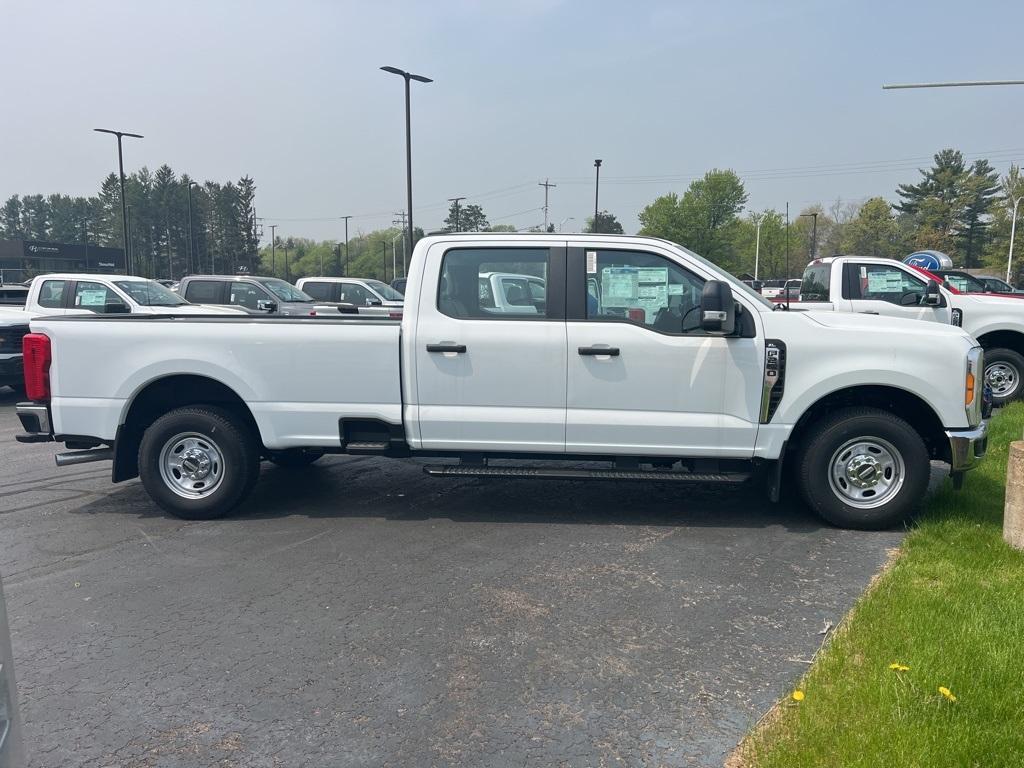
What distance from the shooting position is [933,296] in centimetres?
1032

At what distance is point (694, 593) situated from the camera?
4.49 meters

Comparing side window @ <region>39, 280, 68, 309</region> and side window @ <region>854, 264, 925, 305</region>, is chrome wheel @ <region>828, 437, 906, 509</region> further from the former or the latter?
side window @ <region>39, 280, 68, 309</region>

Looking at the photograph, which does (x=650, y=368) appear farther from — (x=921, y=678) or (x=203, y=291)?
(x=203, y=291)

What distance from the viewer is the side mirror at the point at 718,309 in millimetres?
5090

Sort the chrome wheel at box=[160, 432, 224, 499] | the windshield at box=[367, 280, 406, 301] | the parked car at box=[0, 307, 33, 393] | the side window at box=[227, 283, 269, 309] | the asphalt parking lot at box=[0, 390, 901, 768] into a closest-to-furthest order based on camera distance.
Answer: the asphalt parking lot at box=[0, 390, 901, 768] < the chrome wheel at box=[160, 432, 224, 499] < the parked car at box=[0, 307, 33, 393] < the side window at box=[227, 283, 269, 309] < the windshield at box=[367, 280, 406, 301]

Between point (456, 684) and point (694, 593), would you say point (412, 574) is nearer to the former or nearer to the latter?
point (456, 684)

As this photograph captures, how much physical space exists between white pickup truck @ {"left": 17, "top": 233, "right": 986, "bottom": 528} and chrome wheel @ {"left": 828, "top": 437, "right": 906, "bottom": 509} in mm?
13

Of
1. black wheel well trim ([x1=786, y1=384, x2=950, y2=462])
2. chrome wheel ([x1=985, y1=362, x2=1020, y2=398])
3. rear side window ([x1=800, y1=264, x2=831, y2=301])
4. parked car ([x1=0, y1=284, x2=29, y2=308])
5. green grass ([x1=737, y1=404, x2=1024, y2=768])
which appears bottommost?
green grass ([x1=737, y1=404, x2=1024, y2=768])

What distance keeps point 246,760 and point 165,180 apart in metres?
109

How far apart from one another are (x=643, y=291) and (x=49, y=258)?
93.3m

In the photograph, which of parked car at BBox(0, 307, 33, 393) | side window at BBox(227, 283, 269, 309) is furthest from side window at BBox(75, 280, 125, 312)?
side window at BBox(227, 283, 269, 309)

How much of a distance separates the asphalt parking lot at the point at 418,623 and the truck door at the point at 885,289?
529 centimetres

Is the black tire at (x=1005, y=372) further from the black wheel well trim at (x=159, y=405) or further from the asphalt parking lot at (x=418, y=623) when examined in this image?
the black wheel well trim at (x=159, y=405)

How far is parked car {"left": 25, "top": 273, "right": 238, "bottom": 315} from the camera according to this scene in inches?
499
